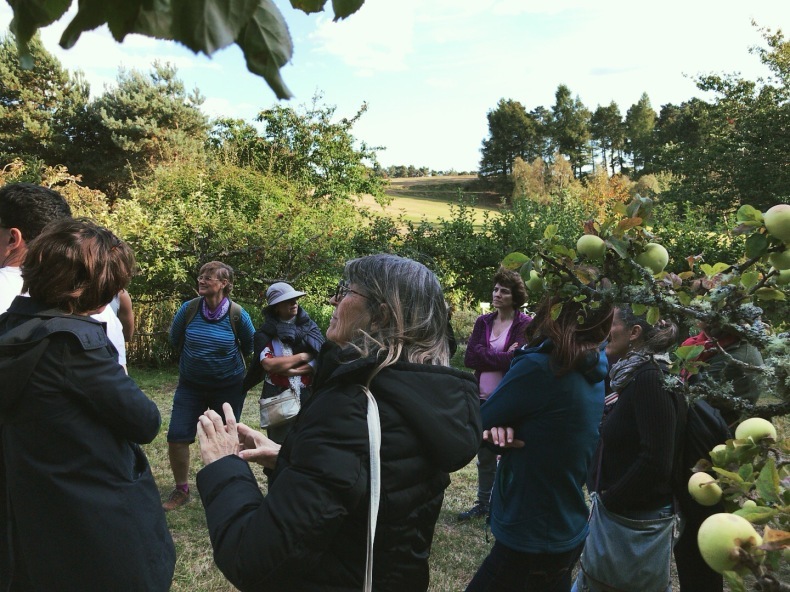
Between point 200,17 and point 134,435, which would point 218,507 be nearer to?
point 134,435

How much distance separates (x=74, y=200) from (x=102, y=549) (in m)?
11.4

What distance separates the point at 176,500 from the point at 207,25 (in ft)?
14.8

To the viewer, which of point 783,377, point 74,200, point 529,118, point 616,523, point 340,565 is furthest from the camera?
point 529,118

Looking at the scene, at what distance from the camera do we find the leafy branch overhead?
24.3 inches

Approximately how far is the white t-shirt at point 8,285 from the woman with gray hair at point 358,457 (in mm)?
1140

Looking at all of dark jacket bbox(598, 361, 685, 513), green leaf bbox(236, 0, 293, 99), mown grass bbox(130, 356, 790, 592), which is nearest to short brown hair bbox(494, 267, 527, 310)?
mown grass bbox(130, 356, 790, 592)

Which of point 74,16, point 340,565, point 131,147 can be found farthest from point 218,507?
point 131,147

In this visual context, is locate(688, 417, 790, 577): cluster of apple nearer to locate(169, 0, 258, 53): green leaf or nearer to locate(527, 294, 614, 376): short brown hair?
locate(169, 0, 258, 53): green leaf

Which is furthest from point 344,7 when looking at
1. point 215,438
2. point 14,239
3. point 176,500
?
point 176,500

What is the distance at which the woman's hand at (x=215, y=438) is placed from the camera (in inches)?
62.5

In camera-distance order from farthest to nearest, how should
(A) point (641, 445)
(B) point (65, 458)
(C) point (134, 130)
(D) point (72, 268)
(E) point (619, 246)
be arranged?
(C) point (134, 130) → (A) point (641, 445) → (D) point (72, 268) → (B) point (65, 458) → (E) point (619, 246)

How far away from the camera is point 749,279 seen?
3.51 ft

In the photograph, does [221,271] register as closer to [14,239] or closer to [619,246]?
[14,239]

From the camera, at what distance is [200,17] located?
617mm
